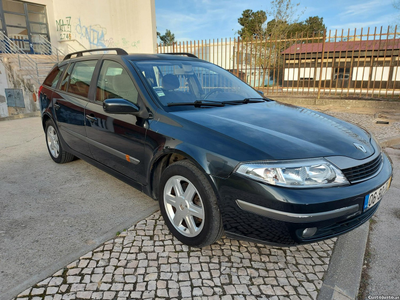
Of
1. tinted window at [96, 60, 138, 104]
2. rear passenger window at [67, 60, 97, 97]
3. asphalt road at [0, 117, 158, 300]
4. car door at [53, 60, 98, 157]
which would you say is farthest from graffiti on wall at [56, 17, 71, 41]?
tinted window at [96, 60, 138, 104]

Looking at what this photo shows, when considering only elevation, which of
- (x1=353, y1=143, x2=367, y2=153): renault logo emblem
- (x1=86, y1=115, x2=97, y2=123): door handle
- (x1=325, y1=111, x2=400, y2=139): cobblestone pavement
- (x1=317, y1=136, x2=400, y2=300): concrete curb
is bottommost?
(x1=317, y1=136, x2=400, y2=300): concrete curb

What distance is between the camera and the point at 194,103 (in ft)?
9.32

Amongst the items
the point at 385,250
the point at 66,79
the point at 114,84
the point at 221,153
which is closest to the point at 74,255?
the point at 221,153

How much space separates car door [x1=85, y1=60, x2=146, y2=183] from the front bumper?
3.45ft

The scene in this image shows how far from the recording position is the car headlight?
74.9 inches

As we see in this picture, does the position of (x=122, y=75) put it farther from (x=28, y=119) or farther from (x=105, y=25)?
(x=105, y=25)

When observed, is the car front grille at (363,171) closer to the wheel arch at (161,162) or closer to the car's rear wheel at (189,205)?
the car's rear wheel at (189,205)

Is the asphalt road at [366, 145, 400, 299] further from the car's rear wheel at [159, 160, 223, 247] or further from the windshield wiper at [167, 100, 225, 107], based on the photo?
the windshield wiper at [167, 100, 225, 107]

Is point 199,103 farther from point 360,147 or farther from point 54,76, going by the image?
point 54,76

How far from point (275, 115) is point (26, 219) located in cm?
259

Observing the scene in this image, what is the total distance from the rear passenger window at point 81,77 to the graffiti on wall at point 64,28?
15.3 meters

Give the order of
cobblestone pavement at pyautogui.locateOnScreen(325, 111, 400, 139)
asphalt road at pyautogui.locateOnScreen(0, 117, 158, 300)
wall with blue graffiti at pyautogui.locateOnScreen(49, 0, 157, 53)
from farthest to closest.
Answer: wall with blue graffiti at pyautogui.locateOnScreen(49, 0, 157, 53) → cobblestone pavement at pyautogui.locateOnScreen(325, 111, 400, 139) → asphalt road at pyautogui.locateOnScreen(0, 117, 158, 300)

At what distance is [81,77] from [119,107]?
4.75 ft

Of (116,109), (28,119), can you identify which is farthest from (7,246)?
(28,119)
